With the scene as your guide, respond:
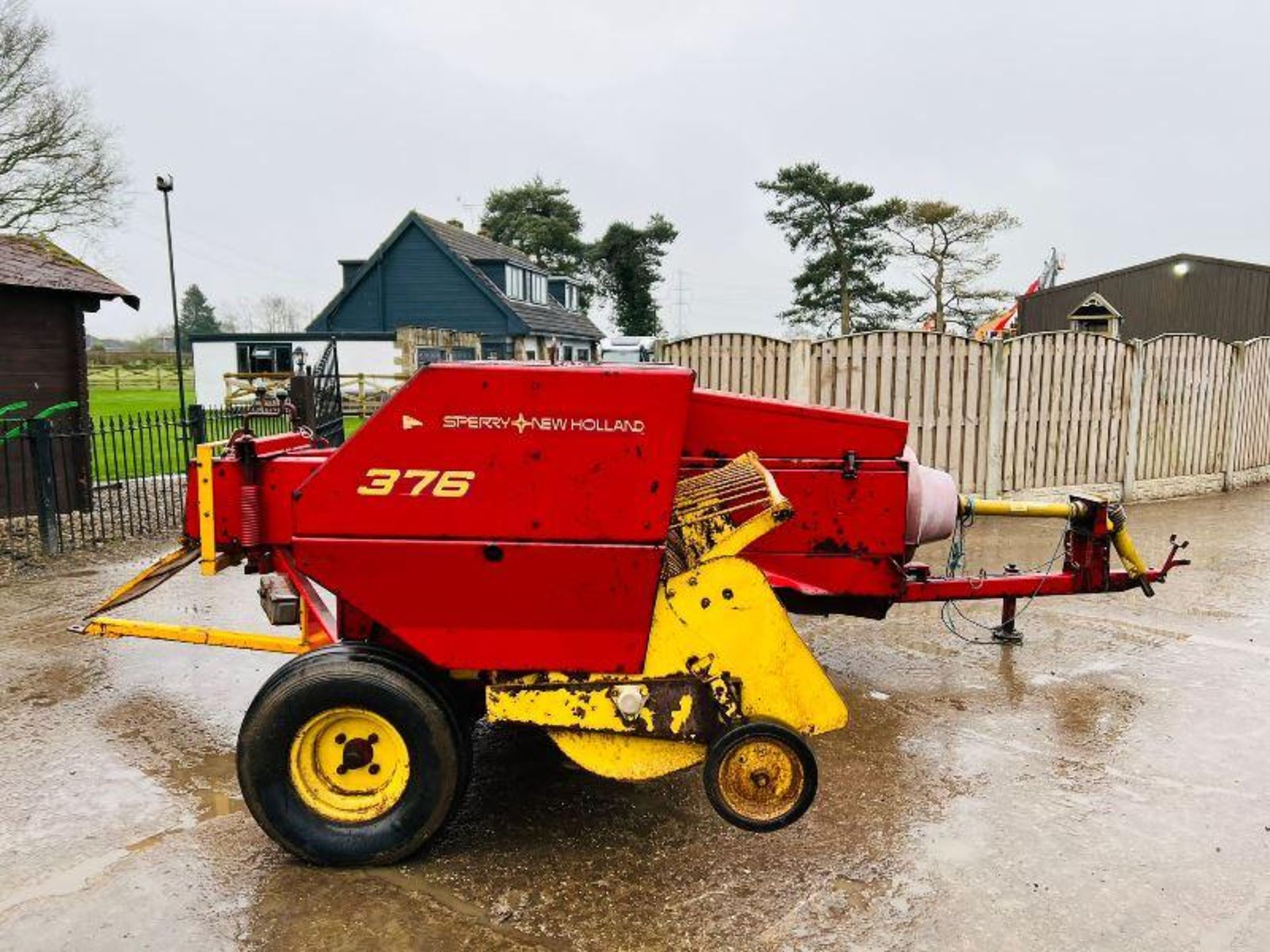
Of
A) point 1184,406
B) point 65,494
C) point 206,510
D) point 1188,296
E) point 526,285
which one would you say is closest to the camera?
point 206,510

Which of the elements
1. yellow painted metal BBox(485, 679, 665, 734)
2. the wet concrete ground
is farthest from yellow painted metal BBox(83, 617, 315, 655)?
yellow painted metal BBox(485, 679, 665, 734)

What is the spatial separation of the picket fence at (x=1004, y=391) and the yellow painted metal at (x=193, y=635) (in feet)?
21.8

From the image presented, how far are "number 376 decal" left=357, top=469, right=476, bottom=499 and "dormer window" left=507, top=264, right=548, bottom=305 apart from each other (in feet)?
106

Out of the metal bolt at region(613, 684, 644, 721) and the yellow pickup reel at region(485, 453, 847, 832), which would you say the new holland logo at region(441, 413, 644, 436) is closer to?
the yellow pickup reel at region(485, 453, 847, 832)

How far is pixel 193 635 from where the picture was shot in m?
4.83

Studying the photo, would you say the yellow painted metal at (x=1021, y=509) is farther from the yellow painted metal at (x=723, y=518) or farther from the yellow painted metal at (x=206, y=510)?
the yellow painted metal at (x=206, y=510)

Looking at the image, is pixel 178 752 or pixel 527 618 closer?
pixel 527 618

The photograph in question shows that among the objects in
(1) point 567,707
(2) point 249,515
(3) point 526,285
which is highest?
(3) point 526,285

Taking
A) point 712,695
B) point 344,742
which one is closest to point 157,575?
point 344,742

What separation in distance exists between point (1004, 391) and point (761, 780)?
8.20 metres

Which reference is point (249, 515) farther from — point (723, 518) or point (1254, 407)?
point (1254, 407)

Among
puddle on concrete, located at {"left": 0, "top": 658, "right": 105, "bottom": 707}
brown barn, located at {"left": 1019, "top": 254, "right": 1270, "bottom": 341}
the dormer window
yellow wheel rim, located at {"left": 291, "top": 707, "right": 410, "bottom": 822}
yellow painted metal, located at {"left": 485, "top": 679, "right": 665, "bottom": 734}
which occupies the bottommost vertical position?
puddle on concrete, located at {"left": 0, "top": 658, "right": 105, "bottom": 707}

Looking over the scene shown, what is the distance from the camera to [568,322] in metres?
39.6

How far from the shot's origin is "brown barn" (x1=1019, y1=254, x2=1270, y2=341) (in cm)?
2366
